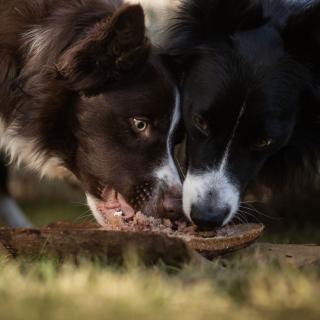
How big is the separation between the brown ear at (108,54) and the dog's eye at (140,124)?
0.23m

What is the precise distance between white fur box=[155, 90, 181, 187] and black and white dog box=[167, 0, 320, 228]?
5 cm

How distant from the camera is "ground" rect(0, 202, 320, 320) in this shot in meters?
2.63

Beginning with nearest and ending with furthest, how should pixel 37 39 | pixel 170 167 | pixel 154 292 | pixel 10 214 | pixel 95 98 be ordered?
pixel 154 292 < pixel 170 167 < pixel 95 98 < pixel 37 39 < pixel 10 214

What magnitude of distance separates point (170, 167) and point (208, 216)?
38 centimetres

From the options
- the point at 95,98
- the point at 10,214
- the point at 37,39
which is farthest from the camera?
the point at 10,214

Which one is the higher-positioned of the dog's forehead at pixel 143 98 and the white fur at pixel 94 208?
the dog's forehead at pixel 143 98

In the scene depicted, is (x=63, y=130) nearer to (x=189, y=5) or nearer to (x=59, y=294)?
(x=189, y=5)

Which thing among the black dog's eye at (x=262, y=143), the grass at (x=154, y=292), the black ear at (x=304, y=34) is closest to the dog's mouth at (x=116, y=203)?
the black dog's eye at (x=262, y=143)

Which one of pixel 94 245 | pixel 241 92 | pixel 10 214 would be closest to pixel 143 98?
pixel 241 92

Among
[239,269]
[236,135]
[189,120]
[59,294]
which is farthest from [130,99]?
[59,294]

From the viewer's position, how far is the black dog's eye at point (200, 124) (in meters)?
4.07

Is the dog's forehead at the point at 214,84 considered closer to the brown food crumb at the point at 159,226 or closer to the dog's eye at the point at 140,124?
the dog's eye at the point at 140,124

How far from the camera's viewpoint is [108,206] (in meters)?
4.35

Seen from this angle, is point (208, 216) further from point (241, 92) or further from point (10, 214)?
point (10, 214)
